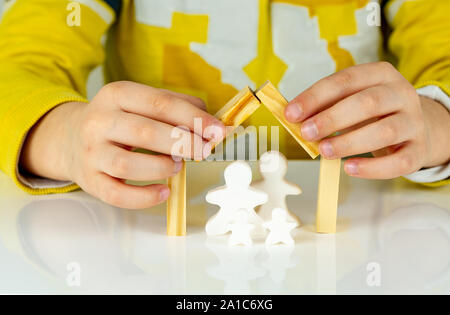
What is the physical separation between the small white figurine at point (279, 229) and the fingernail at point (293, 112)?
0.09 m

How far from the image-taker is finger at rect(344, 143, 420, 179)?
0.54m

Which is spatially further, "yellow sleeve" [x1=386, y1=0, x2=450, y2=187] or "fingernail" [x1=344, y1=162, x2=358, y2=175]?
"yellow sleeve" [x1=386, y1=0, x2=450, y2=187]

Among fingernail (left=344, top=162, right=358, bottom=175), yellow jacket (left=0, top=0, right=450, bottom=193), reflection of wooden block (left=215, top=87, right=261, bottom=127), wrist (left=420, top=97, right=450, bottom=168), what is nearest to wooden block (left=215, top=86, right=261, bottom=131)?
reflection of wooden block (left=215, top=87, right=261, bottom=127)

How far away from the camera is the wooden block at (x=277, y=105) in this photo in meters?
0.49

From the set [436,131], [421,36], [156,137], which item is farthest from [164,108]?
[421,36]

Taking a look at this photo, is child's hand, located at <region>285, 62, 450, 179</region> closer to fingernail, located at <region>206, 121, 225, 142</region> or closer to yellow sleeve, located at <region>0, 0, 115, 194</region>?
fingernail, located at <region>206, 121, 225, 142</region>

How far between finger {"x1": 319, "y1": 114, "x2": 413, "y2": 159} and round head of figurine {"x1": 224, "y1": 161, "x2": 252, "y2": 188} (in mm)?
72

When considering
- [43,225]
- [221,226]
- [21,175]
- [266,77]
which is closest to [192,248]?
[221,226]

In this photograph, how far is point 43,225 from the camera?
56 cm

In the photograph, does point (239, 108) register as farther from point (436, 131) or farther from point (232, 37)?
point (232, 37)

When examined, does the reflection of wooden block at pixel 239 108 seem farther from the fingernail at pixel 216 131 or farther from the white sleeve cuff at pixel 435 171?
the white sleeve cuff at pixel 435 171

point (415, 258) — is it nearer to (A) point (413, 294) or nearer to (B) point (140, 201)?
(A) point (413, 294)

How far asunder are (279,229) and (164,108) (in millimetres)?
153

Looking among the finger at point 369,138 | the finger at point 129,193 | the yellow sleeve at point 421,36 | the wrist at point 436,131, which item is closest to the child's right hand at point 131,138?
the finger at point 129,193
